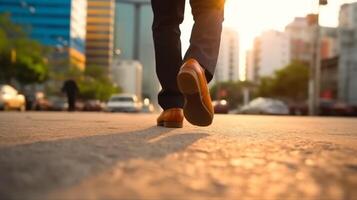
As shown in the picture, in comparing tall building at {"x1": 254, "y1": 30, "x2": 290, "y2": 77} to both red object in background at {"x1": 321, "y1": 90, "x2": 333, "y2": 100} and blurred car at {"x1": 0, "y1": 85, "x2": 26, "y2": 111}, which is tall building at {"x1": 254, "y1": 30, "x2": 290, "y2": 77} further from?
blurred car at {"x1": 0, "y1": 85, "x2": 26, "y2": 111}

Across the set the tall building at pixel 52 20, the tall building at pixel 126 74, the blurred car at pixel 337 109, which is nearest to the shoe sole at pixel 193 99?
the blurred car at pixel 337 109

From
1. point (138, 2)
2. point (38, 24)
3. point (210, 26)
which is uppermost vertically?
point (138, 2)

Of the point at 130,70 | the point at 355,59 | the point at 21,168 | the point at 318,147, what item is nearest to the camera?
the point at 21,168

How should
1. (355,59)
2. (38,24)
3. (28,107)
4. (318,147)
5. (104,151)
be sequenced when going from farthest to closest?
1. (38,24)
2. (355,59)
3. (28,107)
4. (318,147)
5. (104,151)

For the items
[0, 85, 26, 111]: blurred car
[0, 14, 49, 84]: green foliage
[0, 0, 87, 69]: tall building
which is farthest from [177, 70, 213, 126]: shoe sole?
[0, 0, 87, 69]: tall building

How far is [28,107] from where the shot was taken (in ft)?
98.4

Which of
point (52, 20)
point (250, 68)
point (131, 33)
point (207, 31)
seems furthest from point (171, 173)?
point (131, 33)

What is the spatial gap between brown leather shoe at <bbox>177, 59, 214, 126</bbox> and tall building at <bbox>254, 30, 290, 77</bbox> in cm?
10885

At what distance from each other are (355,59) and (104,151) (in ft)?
202

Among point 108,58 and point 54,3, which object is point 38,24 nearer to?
point 54,3

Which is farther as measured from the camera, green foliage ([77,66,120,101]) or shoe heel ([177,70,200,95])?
green foliage ([77,66,120,101])

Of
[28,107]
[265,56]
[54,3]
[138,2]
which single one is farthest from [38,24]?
[138,2]

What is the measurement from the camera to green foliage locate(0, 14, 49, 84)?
3894cm

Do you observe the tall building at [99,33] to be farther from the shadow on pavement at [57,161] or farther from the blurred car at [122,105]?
the shadow on pavement at [57,161]
